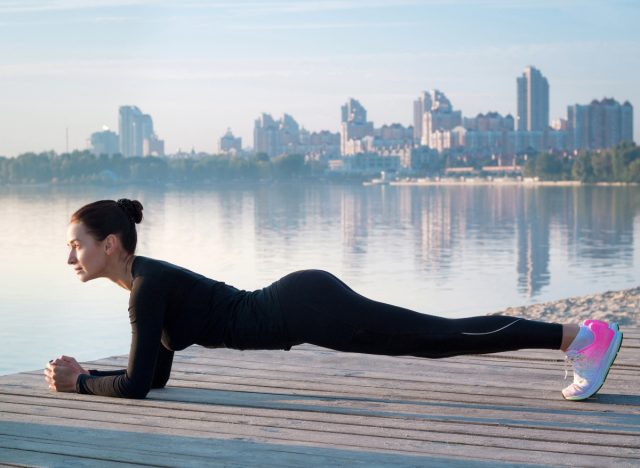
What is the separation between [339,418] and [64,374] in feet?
3.02

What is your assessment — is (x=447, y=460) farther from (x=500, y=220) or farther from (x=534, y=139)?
(x=534, y=139)

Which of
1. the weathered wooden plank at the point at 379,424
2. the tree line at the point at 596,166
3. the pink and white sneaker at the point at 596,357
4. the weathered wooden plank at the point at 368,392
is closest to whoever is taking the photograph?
the weathered wooden plank at the point at 379,424

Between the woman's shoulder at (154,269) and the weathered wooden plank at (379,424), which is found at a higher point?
the woman's shoulder at (154,269)

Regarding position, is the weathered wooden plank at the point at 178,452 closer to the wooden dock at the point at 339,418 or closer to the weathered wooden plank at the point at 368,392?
the wooden dock at the point at 339,418

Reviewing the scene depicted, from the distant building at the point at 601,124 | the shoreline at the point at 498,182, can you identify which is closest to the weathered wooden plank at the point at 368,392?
the shoreline at the point at 498,182

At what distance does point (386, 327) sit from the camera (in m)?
2.99

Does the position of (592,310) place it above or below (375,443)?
below

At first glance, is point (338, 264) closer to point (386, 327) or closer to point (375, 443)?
point (386, 327)

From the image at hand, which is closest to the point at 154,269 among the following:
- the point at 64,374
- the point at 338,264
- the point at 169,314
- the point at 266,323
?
the point at 169,314

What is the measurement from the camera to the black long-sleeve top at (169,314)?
3.12m

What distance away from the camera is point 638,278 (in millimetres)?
16062

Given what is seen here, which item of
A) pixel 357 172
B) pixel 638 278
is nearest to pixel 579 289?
pixel 638 278

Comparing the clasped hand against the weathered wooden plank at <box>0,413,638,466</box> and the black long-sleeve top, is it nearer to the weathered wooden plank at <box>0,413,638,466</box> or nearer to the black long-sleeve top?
the black long-sleeve top

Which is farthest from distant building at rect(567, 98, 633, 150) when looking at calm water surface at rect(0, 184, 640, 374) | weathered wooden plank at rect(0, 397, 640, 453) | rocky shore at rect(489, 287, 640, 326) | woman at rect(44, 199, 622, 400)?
weathered wooden plank at rect(0, 397, 640, 453)
